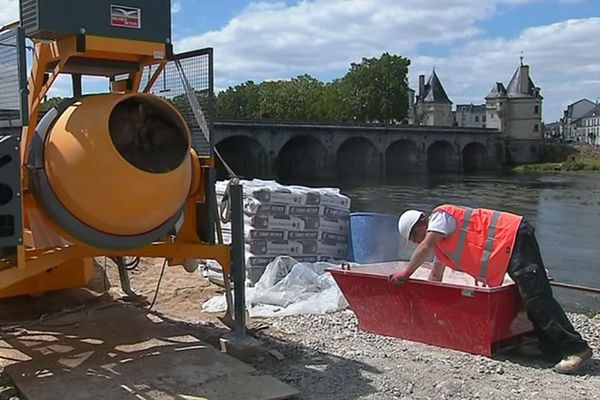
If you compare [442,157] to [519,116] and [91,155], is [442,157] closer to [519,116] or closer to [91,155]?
[519,116]

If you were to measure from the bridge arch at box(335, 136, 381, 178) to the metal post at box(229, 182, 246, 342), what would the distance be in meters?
59.3

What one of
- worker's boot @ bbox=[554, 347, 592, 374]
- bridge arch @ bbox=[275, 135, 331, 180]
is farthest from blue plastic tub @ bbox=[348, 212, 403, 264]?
bridge arch @ bbox=[275, 135, 331, 180]

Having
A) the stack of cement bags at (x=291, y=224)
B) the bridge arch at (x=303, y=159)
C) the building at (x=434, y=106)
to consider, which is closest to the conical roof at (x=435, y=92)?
the building at (x=434, y=106)

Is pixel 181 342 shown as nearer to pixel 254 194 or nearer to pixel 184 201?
pixel 184 201

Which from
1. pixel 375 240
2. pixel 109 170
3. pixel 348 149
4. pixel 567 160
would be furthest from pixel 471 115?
pixel 109 170

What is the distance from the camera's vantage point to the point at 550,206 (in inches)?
1379

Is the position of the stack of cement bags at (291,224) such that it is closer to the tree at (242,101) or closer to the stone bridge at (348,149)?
the stone bridge at (348,149)

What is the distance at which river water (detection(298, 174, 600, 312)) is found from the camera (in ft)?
54.8

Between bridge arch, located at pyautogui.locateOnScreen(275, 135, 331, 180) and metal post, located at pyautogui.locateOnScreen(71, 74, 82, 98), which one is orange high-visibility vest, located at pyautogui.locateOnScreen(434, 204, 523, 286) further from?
bridge arch, located at pyautogui.locateOnScreen(275, 135, 331, 180)

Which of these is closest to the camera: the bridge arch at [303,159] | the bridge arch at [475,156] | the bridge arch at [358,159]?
the bridge arch at [303,159]

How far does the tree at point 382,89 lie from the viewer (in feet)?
281

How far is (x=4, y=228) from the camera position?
4926 mm

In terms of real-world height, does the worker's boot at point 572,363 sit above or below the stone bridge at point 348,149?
below

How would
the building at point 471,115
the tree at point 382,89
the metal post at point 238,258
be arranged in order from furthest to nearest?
1. the building at point 471,115
2. the tree at point 382,89
3. the metal post at point 238,258
